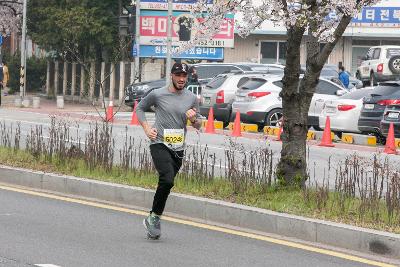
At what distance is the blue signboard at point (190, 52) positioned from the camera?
4288 centimetres

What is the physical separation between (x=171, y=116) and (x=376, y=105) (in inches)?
573

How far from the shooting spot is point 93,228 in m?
10.8

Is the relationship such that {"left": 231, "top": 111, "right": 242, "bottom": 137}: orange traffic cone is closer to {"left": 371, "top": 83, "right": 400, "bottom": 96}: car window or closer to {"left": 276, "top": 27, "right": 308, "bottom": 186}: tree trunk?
{"left": 371, "top": 83, "right": 400, "bottom": 96}: car window

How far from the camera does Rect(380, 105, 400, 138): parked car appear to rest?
23188mm

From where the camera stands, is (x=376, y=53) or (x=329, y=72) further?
(x=376, y=53)

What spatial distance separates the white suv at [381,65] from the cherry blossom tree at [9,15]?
17735 mm

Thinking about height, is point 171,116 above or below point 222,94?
below

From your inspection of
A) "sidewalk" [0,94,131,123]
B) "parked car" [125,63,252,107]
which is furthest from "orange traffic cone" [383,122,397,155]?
"sidewalk" [0,94,131,123]

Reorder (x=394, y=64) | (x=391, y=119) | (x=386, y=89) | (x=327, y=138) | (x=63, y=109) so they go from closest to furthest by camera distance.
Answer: (x=391, y=119) → (x=327, y=138) → (x=386, y=89) → (x=63, y=109) → (x=394, y=64)

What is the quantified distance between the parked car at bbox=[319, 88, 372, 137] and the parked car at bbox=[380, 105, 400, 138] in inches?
67.2

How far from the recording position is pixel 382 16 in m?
53.0

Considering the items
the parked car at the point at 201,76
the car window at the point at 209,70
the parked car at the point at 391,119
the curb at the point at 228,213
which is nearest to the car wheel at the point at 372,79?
the parked car at the point at 201,76

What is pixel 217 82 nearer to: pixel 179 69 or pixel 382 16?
pixel 179 69

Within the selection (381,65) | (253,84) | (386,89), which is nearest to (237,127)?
(253,84)
